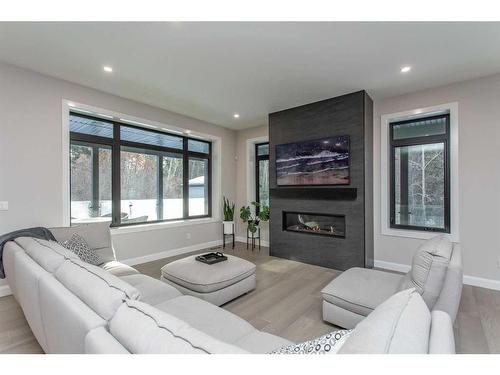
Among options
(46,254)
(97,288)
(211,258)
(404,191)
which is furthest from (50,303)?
(404,191)

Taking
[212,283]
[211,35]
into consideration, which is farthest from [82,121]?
[212,283]

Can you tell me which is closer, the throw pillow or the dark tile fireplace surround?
the throw pillow

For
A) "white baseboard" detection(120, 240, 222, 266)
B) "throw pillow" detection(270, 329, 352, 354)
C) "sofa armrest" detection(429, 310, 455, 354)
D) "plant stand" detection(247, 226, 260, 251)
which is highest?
"sofa armrest" detection(429, 310, 455, 354)

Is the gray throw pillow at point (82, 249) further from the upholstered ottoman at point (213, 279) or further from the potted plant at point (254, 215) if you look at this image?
the potted plant at point (254, 215)

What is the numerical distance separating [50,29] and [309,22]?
2356 millimetres

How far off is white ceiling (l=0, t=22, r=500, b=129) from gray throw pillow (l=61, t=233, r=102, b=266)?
2.03 m

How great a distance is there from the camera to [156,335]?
29.9 inches

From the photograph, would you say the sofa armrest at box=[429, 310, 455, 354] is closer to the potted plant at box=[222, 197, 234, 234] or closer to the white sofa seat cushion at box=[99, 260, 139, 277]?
the white sofa seat cushion at box=[99, 260, 139, 277]

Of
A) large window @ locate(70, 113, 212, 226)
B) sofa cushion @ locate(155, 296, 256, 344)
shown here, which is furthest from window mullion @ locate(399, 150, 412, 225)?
large window @ locate(70, 113, 212, 226)

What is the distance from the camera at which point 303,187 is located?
4113 millimetres

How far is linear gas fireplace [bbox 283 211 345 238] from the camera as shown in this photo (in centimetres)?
393

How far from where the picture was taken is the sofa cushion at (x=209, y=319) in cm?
141

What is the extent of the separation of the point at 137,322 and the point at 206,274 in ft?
5.49
